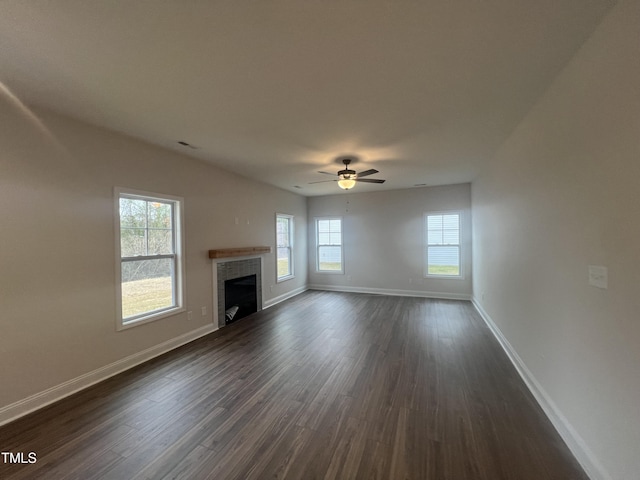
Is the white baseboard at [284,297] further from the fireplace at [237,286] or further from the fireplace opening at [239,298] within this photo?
the fireplace opening at [239,298]

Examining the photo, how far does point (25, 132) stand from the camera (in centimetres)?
229

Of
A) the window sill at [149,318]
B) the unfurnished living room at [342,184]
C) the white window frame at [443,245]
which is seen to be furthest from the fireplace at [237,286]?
the white window frame at [443,245]

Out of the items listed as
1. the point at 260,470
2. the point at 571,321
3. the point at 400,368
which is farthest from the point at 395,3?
the point at 400,368

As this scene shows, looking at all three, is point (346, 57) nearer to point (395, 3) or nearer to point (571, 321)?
point (395, 3)

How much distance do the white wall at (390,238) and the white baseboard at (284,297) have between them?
508 millimetres

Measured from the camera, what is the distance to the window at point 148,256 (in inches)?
120

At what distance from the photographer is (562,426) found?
1891 millimetres

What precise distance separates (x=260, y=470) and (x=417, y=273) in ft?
18.4

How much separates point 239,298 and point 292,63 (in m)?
4.12

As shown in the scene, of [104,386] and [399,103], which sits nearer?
[399,103]

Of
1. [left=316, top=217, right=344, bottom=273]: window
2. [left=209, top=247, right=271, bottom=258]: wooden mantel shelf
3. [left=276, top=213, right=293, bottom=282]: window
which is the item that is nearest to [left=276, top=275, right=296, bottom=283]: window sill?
[left=276, top=213, right=293, bottom=282]: window

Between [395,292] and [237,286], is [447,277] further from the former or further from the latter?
[237,286]

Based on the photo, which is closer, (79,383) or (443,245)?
(79,383)

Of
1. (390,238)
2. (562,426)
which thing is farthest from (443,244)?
(562,426)
